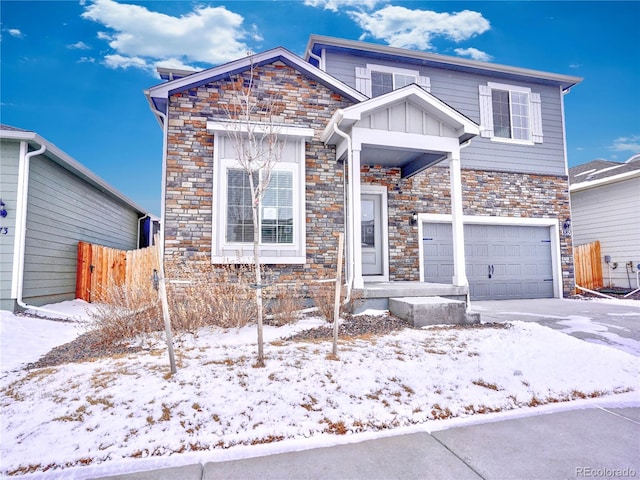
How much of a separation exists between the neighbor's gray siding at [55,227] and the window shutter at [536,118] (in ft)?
39.2

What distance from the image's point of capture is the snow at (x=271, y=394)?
2.00 metres

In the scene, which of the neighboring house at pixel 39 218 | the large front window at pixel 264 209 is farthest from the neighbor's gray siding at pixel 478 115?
the neighboring house at pixel 39 218

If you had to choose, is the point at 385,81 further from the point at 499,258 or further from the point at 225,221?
the point at 225,221

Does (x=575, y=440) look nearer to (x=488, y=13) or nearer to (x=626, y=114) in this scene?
(x=488, y=13)

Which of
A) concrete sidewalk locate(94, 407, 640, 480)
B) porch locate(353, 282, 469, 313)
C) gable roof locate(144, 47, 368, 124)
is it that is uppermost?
gable roof locate(144, 47, 368, 124)

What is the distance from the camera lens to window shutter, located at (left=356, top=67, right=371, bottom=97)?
827 cm

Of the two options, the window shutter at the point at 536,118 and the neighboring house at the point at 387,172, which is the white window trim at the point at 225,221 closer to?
the neighboring house at the point at 387,172

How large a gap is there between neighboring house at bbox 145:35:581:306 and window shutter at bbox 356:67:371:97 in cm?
5

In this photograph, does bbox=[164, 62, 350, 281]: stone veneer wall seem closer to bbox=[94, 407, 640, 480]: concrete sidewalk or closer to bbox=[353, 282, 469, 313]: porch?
bbox=[353, 282, 469, 313]: porch

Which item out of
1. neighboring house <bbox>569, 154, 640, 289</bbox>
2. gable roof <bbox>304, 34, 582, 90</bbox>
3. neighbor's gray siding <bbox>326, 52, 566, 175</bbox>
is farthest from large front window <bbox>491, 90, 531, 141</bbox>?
neighboring house <bbox>569, 154, 640, 289</bbox>

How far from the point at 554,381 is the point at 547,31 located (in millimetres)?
16845

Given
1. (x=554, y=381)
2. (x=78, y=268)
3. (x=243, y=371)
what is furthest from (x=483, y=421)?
(x=78, y=268)

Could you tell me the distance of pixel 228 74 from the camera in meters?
6.34

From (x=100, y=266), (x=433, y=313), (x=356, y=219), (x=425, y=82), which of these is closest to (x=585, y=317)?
(x=433, y=313)
